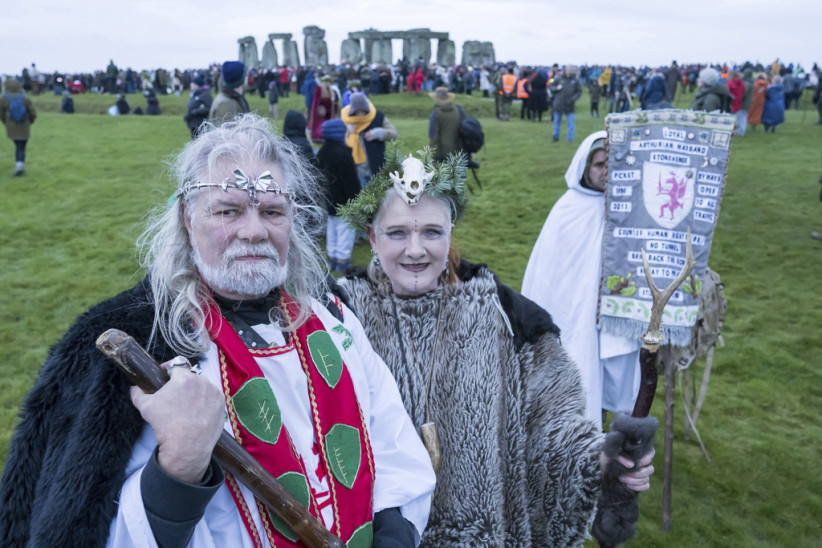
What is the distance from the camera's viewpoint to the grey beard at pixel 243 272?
152 cm

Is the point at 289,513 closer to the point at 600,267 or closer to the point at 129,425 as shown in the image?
the point at 129,425

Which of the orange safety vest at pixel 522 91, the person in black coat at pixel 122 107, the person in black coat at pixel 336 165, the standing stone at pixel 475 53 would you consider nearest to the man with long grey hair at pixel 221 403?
the person in black coat at pixel 336 165

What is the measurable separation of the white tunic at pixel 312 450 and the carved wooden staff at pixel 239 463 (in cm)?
9

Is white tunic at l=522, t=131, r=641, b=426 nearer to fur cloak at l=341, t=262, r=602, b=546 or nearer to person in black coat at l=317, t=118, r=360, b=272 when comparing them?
fur cloak at l=341, t=262, r=602, b=546

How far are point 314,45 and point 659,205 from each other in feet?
145

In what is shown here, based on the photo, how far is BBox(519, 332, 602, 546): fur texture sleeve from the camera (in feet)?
6.39

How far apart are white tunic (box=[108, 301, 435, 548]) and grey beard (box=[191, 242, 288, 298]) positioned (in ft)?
0.41

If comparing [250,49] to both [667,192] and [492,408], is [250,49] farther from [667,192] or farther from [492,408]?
[492,408]

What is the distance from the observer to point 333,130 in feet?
20.7

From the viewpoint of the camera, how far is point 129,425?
128cm

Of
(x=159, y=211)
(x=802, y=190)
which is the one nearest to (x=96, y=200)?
(x=159, y=211)

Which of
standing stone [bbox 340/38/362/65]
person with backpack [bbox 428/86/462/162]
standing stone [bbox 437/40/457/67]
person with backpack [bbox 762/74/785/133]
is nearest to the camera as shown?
person with backpack [bbox 428/86/462/162]

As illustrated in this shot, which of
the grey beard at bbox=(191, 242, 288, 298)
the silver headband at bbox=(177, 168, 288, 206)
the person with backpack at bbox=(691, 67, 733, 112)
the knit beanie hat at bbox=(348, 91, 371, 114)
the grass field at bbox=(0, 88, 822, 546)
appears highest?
the person with backpack at bbox=(691, 67, 733, 112)

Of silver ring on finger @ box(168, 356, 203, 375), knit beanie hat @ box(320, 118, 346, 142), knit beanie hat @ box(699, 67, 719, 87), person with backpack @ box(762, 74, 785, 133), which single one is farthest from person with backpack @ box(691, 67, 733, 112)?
silver ring on finger @ box(168, 356, 203, 375)
